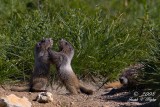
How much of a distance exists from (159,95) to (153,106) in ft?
0.80

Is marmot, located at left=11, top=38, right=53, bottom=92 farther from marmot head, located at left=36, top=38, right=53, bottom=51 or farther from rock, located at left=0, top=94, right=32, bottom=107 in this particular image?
rock, located at left=0, top=94, right=32, bottom=107

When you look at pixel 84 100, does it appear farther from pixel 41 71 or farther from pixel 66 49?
pixel 66 49

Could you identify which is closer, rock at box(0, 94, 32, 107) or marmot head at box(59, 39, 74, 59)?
rock at box(0, 94, 32, 107)

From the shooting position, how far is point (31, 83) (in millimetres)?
8945

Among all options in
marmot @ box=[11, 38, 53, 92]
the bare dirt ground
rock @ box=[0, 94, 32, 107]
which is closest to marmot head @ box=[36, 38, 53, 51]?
marmot @ box=[11, 38, 53, 92]

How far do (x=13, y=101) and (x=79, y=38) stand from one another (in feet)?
11.1

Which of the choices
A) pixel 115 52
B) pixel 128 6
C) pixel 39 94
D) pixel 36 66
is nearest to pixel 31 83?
pixel 36 66

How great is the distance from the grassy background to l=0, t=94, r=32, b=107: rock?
216cm

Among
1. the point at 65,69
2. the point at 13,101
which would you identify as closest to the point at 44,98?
the point at 13,101

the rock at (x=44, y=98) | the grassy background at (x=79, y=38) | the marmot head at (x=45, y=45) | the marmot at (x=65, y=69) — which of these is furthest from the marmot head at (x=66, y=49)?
the grassy background at (x=79, y=38)

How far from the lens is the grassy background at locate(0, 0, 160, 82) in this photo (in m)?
10.4

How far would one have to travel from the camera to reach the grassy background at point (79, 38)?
34.2 feet

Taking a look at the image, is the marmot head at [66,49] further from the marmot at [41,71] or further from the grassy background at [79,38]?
the grassy background at [79,38]

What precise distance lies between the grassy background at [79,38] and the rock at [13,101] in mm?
2157
